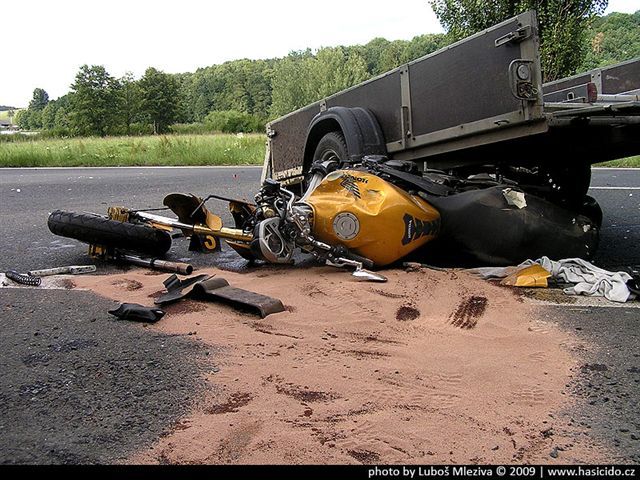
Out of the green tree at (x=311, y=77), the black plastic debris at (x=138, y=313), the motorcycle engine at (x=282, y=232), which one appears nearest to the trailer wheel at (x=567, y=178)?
the motorcycle engine at (x=282, y=232)

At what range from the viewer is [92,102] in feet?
226

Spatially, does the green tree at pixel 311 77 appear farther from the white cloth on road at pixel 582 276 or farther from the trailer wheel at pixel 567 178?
the white cloth on road at pixel 582 276

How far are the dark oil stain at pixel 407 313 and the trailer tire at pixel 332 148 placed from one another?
1.92 metres

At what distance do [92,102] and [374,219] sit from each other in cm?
7150

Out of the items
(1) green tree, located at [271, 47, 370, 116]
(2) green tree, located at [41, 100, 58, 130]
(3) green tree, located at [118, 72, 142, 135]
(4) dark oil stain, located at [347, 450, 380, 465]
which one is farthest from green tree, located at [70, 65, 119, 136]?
(4) dark oil stain, located at [347, 450, 380, 465]

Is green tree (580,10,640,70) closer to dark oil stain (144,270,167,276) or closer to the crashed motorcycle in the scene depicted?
the crashed motorcycle

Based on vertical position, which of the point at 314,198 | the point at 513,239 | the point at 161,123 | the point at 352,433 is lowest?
the point at 352,433

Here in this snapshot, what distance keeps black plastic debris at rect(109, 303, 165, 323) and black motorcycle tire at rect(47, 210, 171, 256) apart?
1675 mm

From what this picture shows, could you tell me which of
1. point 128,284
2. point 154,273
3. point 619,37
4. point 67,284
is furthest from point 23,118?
point 128,284

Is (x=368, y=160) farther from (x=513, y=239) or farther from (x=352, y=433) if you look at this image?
(x=352, y=433)

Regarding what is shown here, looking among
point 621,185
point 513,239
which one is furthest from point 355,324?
point 621,185

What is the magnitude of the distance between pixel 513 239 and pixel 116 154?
672 inches

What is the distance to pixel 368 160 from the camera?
14.0 feet

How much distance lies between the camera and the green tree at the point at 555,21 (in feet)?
49.1
